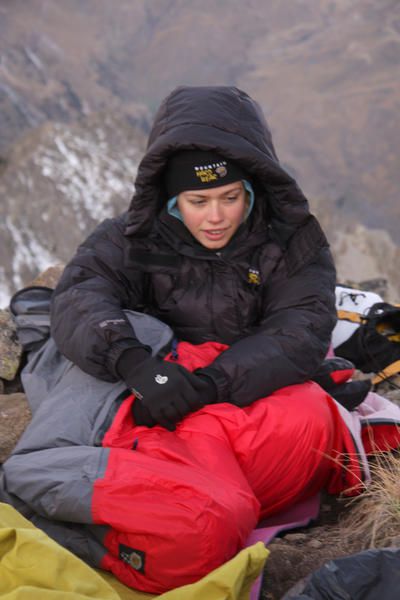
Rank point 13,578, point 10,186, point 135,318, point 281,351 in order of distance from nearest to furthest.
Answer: point 13,578 < point 281,351 < point 135,318 < point 10,186

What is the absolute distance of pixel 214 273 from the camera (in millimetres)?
2861

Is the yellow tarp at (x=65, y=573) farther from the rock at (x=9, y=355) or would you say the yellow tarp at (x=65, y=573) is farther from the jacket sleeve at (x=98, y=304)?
the rock at (x=9, y=355)

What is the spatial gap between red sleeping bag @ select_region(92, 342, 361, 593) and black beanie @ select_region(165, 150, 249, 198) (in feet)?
2.19

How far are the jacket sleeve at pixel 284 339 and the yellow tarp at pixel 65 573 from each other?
2.62 ft

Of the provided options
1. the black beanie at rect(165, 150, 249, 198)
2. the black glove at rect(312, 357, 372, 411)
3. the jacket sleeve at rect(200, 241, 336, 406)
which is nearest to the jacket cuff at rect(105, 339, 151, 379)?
the jacket sleeve at rect(200, 241, 336, 406)

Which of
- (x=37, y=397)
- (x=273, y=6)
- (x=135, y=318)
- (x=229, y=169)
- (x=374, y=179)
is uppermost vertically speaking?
(x=273, y=6)

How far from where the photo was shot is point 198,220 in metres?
2.74

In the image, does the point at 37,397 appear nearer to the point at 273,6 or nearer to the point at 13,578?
the point at 13,578

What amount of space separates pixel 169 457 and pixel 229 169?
1126 mm

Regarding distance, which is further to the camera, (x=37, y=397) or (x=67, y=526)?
(x=37, y=397)

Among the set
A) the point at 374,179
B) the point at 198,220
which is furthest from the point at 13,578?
the point at 374,179

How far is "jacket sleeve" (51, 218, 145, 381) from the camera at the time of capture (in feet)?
8.54

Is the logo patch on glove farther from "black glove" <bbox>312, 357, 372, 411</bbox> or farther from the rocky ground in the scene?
"black glove" <bbox>312, 357, 372, 411</bbox>

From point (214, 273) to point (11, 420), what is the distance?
108 cm
